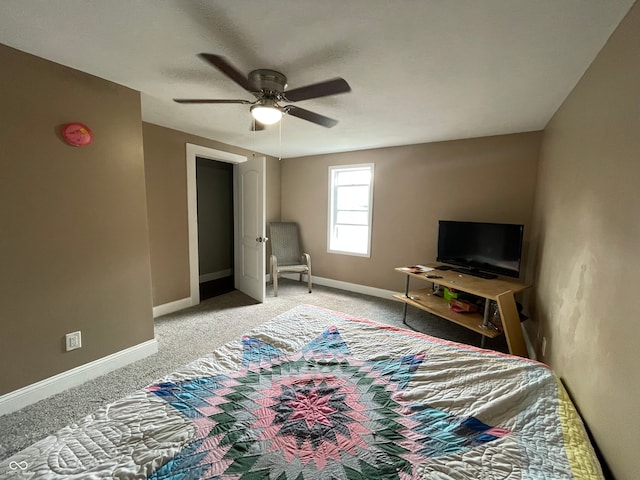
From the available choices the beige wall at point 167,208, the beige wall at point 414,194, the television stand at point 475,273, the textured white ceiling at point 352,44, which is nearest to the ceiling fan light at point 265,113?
the textured white ceiling at point 352,44

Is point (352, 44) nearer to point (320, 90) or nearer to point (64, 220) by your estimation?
point (320, 90)

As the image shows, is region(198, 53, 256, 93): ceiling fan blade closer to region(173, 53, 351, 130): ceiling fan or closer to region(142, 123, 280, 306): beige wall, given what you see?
region(173, 53, 351, 130): ceiling fan

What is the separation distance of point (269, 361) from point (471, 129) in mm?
3063

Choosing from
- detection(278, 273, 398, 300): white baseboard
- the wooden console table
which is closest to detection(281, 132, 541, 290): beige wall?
detection(278, 273, 398, 300): white baseboard

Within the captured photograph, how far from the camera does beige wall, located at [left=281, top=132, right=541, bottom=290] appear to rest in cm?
303

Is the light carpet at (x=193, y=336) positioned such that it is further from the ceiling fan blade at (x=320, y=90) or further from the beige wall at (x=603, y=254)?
the ceiling fan blade at (x=320, y=90)

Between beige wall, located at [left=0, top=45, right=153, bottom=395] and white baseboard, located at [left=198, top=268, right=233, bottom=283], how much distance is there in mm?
2594

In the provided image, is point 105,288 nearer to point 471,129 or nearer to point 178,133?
point 178,133

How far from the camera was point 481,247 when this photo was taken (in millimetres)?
2953

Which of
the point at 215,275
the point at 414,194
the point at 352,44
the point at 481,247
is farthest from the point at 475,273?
the point at 215,275

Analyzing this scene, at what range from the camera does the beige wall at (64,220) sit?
5.47ft

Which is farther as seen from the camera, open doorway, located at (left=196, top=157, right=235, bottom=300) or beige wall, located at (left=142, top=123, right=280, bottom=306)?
open doorway, located at (left=196, top=157, right=235, bottom=300)

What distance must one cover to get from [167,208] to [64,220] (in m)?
1.40

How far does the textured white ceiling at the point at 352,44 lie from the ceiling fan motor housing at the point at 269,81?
0.16 ft
